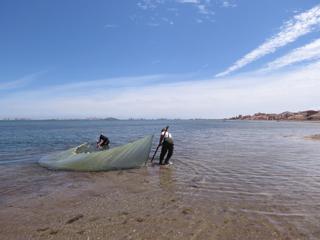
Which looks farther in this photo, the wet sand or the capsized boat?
the capsized boat

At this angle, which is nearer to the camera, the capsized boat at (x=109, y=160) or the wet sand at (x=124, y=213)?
the wet sand at (x=124, y=213)

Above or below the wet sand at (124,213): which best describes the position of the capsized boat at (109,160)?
above

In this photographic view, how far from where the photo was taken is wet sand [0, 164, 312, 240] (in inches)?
249

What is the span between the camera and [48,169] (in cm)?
1543

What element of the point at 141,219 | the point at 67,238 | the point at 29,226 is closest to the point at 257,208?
the point at 141,219

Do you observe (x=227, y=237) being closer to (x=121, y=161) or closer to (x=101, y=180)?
(x=101, y=180)

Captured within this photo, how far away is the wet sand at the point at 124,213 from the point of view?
634cm

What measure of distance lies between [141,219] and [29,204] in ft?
11.8

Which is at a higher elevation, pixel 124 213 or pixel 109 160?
pixel 109 160

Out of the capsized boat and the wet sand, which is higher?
the capsized boat

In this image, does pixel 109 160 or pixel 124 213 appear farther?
pixel 109 160

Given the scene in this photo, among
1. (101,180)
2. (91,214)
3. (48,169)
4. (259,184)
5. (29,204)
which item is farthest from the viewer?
(48,169)

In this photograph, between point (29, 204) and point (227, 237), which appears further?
point (29, 204)

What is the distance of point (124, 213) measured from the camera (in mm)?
7660
